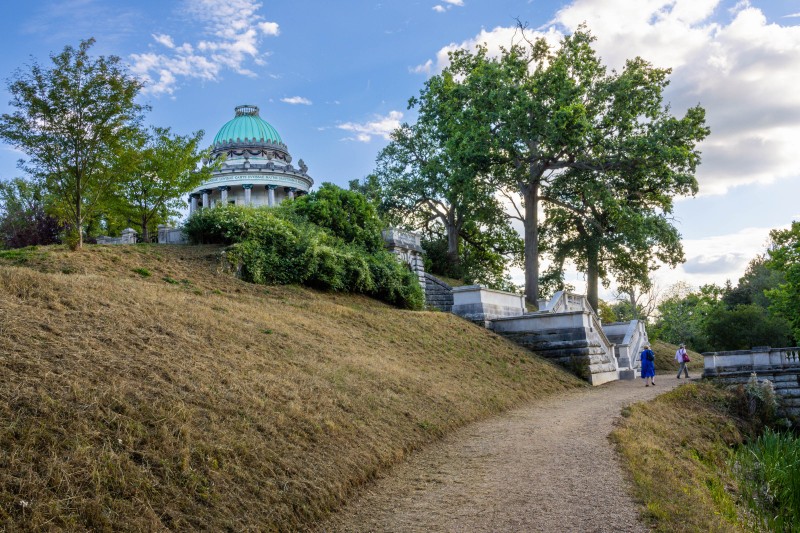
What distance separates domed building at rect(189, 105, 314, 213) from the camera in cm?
5253

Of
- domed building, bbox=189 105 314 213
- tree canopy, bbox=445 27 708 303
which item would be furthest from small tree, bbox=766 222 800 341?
domed building, bbox=189 105 314 213

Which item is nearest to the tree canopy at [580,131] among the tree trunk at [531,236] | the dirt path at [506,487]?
the tree trunk at [531,236]

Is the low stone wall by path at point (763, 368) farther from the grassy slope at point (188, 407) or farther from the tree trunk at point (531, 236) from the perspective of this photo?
the grassy slope at point (188, 407)

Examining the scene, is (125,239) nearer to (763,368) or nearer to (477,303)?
(477,303)

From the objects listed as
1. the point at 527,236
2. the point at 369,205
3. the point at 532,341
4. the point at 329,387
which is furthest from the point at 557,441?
the point at 527,236

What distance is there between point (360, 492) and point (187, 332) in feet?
13.9

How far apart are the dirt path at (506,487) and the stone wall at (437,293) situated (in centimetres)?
1815

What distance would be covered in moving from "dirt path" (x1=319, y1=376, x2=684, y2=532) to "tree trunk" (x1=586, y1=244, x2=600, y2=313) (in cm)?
2643

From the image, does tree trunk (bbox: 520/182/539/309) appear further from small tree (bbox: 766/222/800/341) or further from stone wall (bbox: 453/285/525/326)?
small tree (bbox: 766/222/800/341)

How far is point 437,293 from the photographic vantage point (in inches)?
1241

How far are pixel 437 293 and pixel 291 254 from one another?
12612 mm

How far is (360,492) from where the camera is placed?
24.9 feet

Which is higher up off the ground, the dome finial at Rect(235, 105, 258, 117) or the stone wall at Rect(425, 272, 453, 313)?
the dome finial at Rect(235, 105, 258, 117)

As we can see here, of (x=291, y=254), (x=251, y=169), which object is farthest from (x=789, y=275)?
(x=251, y=169)
